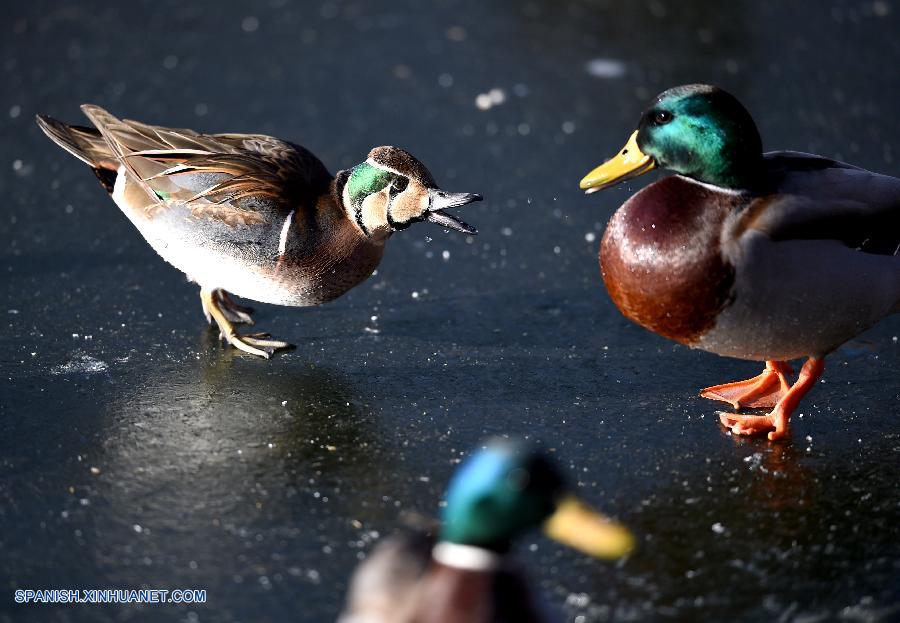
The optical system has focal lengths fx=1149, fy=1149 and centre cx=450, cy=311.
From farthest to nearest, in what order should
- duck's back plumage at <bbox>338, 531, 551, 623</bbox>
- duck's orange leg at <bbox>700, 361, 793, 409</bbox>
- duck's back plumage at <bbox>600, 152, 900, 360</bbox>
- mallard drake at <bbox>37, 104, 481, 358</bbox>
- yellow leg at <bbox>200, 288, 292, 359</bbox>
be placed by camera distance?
1. yellow leg at <bbox>200, 288, 292, 359</bbox>
2. mallard drake at <bbox>37, 104, 481, 358</bbox>
3. duck's orange leg at <bbox>700, 361, 793, 409</bbox>
4. duck's back plumage at <bbox>600, 152, 900, 360</bbox>
5. duck's back plumage at <bbox>338, 531, 551, 623</bbox>

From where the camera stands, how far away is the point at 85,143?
4.46 metres

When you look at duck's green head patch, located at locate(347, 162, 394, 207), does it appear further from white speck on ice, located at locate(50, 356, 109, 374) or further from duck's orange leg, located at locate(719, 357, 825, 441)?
duck's orange leg, located at locate(719, 357, 825, 441)

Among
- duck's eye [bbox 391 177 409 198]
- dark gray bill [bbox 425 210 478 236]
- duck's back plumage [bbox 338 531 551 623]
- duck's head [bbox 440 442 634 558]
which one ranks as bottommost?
dark gray bill [bbox 425 210 478 236]

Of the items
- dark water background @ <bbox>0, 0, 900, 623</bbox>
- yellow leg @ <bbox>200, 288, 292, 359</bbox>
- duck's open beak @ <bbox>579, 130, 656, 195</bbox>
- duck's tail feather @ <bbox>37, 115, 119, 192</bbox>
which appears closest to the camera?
dark water background @ <bbox>0, 0, 900, 623</bbox>

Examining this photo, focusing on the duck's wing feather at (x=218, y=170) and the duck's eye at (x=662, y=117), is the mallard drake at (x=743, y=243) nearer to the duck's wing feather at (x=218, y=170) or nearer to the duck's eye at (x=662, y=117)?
the duck's eye at (x=662, y=117)

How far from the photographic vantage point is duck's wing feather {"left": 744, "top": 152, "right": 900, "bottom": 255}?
3482 millimetres

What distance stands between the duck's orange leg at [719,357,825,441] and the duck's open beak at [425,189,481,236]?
109 centimetres

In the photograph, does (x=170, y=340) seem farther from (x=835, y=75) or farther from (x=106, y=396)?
(x=835, y=75)

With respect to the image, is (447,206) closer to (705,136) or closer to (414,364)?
(414,364)

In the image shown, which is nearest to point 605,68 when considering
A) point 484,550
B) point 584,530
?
point 584,530

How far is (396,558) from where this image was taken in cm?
249

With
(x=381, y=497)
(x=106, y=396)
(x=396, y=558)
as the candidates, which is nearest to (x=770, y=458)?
(x=381, y=497)

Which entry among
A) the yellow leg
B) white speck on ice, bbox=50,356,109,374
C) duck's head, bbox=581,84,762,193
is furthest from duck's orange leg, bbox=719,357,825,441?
white speck on ice, bbox=50,356,109,374

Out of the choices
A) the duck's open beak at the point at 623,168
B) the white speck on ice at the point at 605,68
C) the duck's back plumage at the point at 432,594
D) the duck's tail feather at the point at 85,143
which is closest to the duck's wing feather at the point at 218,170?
the duck's tail feather at the point at 85,143
